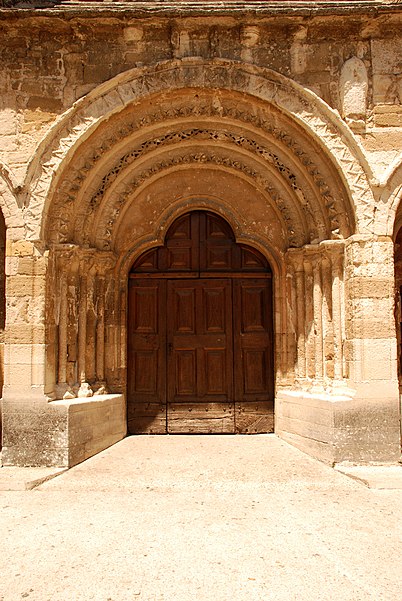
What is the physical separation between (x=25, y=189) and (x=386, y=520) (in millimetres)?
4419

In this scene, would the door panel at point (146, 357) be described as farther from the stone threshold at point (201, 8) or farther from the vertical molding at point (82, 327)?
the stone threshold at point (201, 8)

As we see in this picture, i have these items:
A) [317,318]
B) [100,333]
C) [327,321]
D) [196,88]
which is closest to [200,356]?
[100,333]

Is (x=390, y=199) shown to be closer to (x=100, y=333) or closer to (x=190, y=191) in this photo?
(x=190, y=191)

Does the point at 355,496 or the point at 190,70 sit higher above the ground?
the point at 190,70

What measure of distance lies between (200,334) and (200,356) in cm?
27

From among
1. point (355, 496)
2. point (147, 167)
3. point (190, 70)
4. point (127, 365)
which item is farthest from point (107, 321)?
point (355, 496)

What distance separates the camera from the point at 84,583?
2658 millimetres

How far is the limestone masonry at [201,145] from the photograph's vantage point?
16.5 feet

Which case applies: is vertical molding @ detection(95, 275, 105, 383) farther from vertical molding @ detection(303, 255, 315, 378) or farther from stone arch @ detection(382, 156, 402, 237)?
stone arch @ detection(382, 156, 402, 237)

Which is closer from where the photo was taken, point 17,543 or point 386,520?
point 17,543

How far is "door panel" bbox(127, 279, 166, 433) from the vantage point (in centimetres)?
613

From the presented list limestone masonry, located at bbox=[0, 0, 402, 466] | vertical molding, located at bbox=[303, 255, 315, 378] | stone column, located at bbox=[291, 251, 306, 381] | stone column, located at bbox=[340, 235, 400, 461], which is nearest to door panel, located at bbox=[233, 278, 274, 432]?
limestone masonry, located at bbox=[0, 0, 402, 466]

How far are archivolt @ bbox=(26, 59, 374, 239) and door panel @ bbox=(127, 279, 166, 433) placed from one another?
63.2 inches

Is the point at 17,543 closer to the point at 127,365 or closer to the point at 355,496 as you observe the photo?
the point at 355,496
